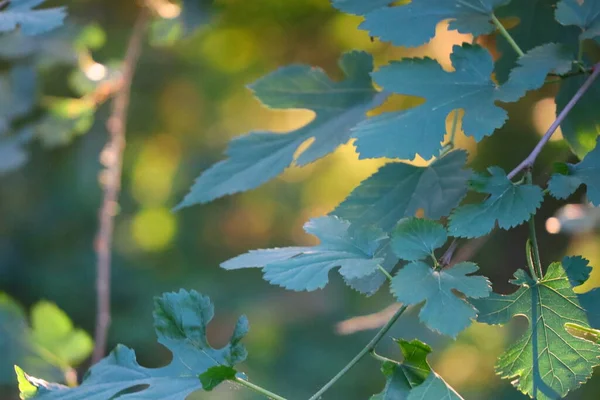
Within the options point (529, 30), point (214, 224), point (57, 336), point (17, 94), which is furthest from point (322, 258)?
point (214, 224)

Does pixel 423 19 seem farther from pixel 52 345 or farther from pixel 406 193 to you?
pixel 52 345

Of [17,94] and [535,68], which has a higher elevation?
[535,68]

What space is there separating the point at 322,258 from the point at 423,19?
0.64ft

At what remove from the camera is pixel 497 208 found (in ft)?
1.22

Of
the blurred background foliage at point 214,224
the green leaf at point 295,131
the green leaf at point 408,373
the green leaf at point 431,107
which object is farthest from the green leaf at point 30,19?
the blurred background foliage at point 214,224

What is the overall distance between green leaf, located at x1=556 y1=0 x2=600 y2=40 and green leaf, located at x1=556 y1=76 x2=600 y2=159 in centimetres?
5

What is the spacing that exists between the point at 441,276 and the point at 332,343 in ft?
4.17

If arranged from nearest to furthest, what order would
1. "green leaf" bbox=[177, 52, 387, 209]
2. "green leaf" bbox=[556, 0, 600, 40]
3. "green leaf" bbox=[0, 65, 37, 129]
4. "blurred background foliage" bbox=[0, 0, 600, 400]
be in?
"green leaf" bbox=[556, 0, 600, 40] < "green leaf" bbox=[177, 52, 387, 209] < "green leaf" bbox=[0, 65, 37, 129] < "blurred background foliage" bbox=[0, 0, 600, 400]

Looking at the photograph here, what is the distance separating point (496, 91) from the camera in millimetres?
421

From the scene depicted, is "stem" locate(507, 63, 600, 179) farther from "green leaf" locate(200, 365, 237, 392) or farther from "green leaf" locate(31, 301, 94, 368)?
"green leaf" locate(31, 301, 94, 368)

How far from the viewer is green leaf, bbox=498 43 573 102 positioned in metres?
0.41

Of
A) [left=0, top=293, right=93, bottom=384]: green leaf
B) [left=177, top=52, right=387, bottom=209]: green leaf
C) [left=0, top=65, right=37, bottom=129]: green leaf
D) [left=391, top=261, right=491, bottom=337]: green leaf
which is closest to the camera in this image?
[left=391, top=261, right=491, bottom=337]: green leaf

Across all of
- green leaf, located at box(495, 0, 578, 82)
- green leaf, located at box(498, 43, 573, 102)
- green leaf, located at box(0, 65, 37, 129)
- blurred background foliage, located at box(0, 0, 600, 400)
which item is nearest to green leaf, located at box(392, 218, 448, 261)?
green leaf, located at box(498, 43, 573, 102)

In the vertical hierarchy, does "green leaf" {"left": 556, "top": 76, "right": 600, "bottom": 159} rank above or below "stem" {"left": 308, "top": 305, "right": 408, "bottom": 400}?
above
